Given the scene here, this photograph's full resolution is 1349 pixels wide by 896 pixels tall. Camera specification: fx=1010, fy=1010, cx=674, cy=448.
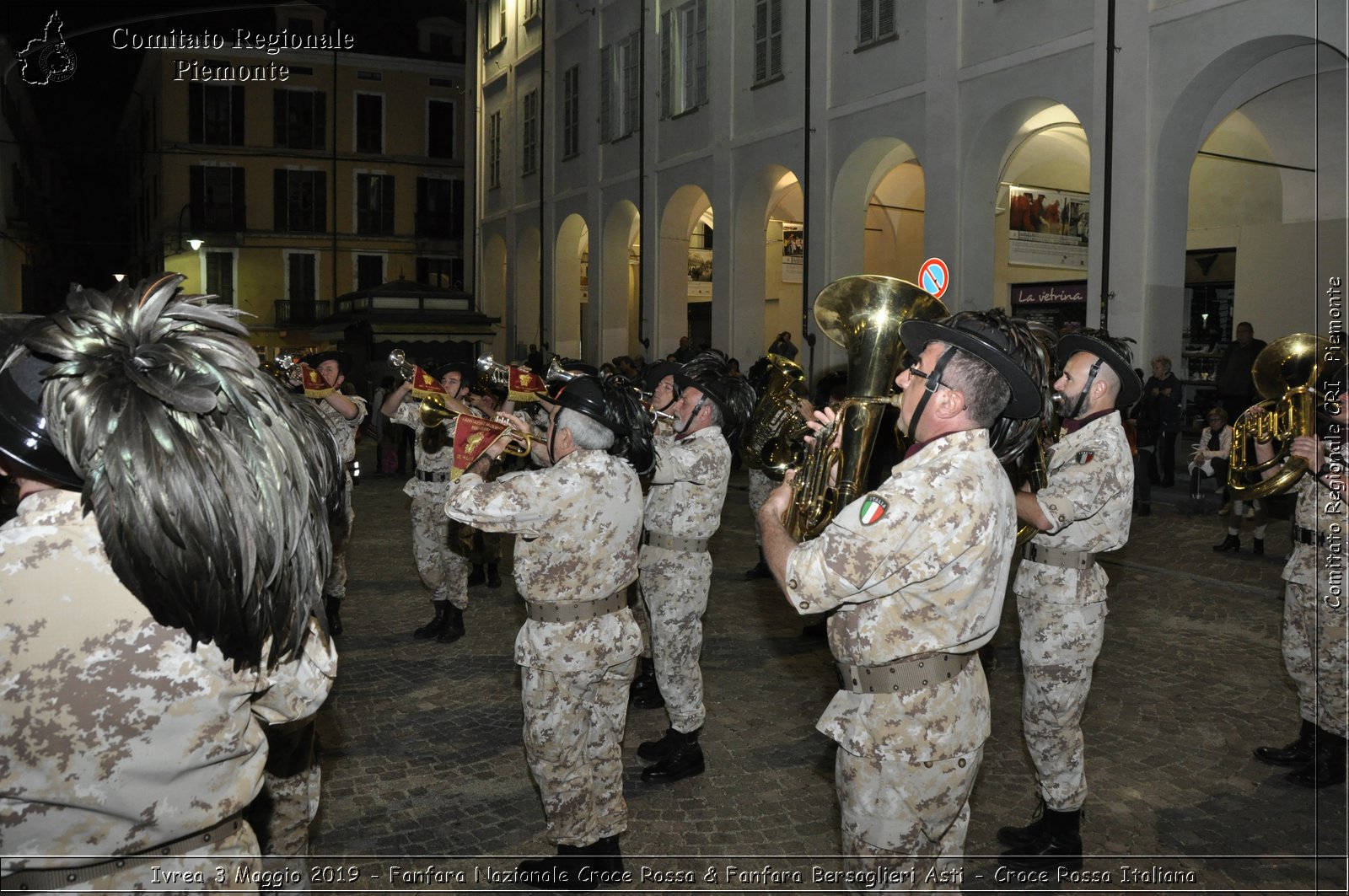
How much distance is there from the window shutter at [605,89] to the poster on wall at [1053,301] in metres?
12.2

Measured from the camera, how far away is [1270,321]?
18.1 meters

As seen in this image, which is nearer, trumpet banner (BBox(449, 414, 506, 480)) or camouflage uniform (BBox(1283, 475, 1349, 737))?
trumpet banner (BBox(449, 414, 506, 480))

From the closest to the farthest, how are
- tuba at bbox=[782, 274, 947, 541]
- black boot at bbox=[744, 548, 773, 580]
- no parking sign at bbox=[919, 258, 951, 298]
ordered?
tuba at bbox=[782, 274, 947, 541] → black boot at bbox=[744, 548, 773, 580] → no parking sign at bbox=[919, 258, 951, 298]

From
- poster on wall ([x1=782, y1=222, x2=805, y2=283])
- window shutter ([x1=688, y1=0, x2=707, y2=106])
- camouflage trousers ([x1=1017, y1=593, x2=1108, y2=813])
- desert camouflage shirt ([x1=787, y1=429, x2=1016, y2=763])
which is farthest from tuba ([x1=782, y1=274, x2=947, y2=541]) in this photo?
window shutter ([x1=688, y1=0, x2=707, y2=106])

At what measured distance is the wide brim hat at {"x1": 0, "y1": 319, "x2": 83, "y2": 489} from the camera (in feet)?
6.55

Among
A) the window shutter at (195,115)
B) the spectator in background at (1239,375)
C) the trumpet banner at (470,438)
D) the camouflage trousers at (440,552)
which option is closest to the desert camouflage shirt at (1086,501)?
the trumpet banner at (470,438)

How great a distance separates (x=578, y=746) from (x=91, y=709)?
2.47 metres

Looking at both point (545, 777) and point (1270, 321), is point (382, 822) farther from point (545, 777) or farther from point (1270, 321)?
point (1270, 321)

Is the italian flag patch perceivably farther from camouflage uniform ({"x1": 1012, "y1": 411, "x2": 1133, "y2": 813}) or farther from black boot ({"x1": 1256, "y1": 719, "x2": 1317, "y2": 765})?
black boot ({"x1": 1256, "y1": 719, "x2": 1317, "y2": 765})

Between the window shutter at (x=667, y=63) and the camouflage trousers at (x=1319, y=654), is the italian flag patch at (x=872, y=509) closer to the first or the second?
the camouflage trousers at (x=1319, y=654)

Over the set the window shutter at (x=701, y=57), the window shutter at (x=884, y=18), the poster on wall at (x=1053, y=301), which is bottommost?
the poster on wall at (x=1053, y=301)

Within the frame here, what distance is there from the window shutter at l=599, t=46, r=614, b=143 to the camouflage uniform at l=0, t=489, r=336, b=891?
26016 millimetres

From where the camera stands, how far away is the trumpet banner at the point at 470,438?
176 inches

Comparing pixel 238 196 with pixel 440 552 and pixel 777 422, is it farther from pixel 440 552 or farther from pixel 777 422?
pixel 777 422
